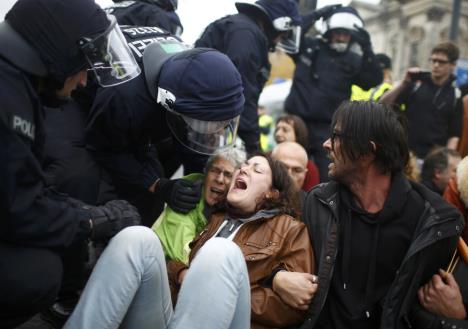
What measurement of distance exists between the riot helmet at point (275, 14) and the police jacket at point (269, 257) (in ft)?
6.11

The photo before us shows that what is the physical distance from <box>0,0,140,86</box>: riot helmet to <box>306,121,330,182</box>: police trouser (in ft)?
8.94

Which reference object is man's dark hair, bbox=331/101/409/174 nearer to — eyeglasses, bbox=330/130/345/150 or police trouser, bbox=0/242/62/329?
eyeglasses, bbox=330/130/345/150

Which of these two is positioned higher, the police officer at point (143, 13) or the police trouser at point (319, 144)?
the police officer at point (143, 13)

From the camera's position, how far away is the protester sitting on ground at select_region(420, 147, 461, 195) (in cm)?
449

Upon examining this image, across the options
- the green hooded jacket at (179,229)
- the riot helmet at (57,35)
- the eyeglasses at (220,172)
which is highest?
the riot helmet at (57,35)

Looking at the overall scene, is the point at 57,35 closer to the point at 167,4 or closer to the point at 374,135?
the point at 374,135

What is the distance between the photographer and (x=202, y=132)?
315cm

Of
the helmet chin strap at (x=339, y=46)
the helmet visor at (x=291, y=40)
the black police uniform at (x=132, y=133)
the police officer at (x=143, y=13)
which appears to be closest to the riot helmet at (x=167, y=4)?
the police officer at (x=143, y=13)

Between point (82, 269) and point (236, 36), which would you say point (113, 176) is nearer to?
point (82, 269)

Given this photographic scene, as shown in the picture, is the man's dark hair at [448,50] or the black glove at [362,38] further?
the man's dark hair at [448,50]

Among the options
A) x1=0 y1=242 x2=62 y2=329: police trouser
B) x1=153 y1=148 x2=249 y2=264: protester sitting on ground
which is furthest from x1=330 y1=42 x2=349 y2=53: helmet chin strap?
x1=0 y1=242 x2=62 y2=329: police trouser

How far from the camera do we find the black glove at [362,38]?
5.06m

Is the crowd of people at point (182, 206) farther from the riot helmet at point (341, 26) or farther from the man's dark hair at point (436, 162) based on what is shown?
the riot helmet at point (341, 26)

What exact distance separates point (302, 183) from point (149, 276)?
72.3 inches
